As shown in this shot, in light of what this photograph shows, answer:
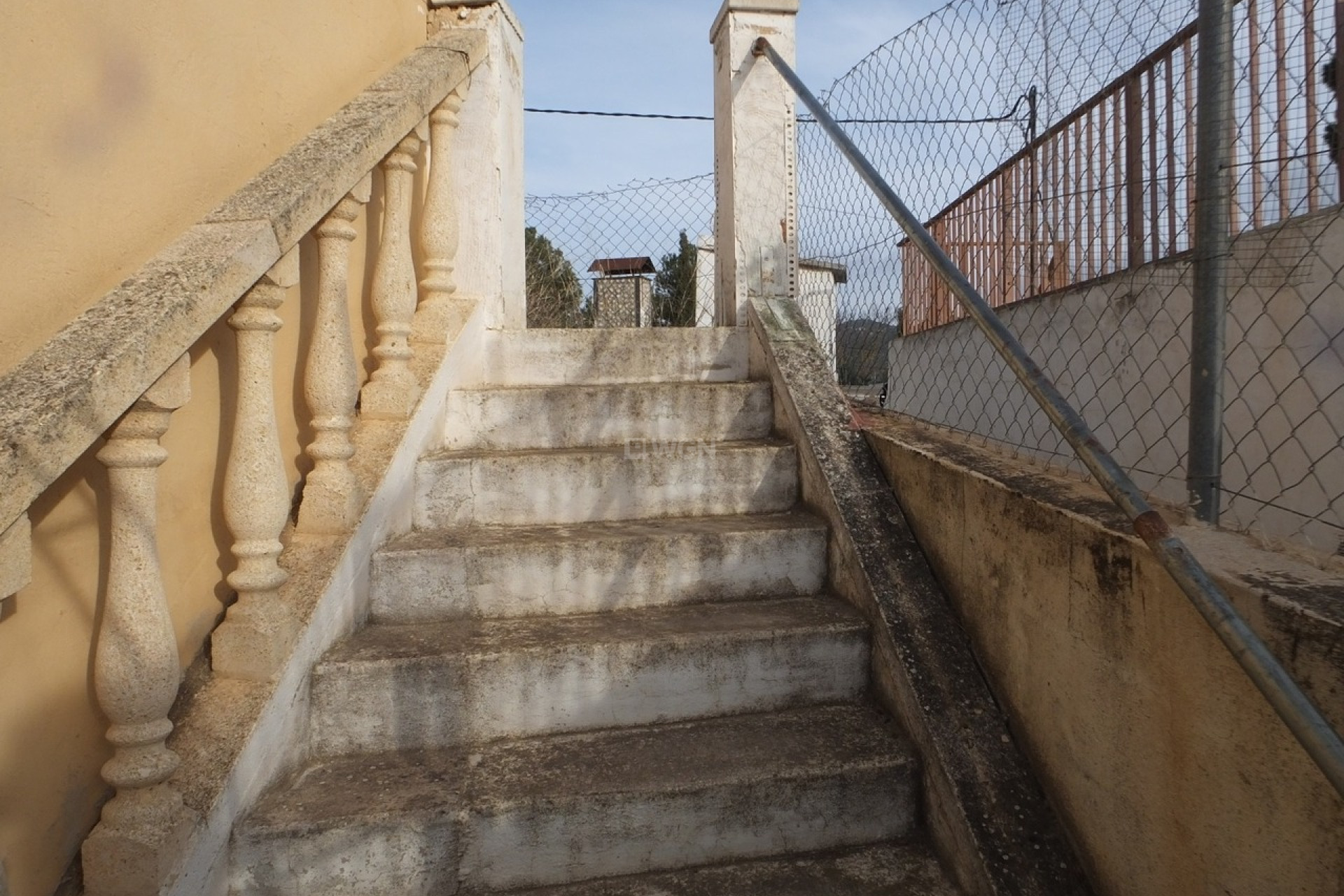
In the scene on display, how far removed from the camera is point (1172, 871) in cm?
142

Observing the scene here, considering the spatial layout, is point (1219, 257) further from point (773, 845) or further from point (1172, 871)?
point (773, 845)

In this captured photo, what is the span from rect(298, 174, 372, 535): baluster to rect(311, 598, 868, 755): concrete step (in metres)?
0.33

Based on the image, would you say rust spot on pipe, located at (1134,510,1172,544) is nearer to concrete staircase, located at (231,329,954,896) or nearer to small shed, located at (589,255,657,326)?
concrete staircase, located at (231,329,954,896)

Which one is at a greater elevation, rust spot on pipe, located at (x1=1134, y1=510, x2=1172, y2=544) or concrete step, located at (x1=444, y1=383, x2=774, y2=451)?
concrete step, located at (x1=444, y1=383, x2=774, y2=451)

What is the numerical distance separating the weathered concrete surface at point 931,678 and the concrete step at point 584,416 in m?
0.31

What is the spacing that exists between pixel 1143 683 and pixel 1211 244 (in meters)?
0.78

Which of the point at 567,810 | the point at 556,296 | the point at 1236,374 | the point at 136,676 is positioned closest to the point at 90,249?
the point at 136,676

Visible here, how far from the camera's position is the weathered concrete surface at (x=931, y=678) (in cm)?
171

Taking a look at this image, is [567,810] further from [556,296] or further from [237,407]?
[556,296]

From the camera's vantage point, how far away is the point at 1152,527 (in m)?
1.28

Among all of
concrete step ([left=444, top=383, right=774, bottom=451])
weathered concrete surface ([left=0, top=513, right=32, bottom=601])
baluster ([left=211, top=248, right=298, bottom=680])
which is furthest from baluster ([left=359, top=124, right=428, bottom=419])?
weathered concrete surface ([left=0, top=513, right=32, bottom=601])

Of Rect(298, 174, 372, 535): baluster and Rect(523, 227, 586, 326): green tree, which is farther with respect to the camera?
Rect(523, 227, 586, 326): green tree

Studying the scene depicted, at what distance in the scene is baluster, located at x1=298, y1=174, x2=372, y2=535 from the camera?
6.92ft

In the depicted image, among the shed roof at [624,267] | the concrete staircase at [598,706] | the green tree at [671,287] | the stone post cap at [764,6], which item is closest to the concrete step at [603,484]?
the concrete staircase at [598,706]
